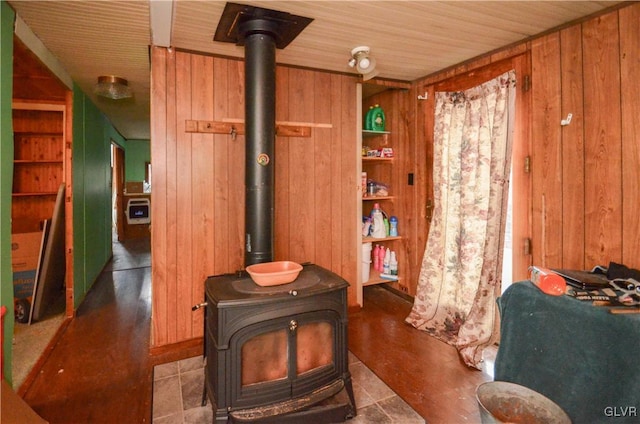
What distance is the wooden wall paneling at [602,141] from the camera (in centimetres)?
176

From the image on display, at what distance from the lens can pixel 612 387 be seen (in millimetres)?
1325

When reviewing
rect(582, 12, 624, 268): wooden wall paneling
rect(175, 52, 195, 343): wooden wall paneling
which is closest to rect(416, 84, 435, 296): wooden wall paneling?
rect(582, 12, 624, 268): wooden wall paneling

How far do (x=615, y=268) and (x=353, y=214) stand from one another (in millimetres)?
1771

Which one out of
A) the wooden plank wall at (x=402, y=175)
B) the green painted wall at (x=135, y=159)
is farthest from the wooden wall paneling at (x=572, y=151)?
the green painted wall at (x=135, y=159)

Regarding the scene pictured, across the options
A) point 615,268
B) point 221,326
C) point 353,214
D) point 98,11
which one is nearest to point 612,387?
point 615,268

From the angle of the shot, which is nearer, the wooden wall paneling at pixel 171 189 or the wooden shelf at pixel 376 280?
the wooden wall paneling at pixel 171 189

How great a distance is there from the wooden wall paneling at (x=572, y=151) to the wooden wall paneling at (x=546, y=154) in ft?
0.10

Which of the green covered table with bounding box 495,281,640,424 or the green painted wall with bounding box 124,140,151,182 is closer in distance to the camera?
the green covered table with bounding box 495,281,640,424

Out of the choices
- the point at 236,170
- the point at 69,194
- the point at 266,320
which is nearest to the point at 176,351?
the point at 266,320

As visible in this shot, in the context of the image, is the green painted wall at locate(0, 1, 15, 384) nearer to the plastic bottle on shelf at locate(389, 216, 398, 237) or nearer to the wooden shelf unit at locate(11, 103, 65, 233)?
the wooden shelf unit at locate(11, 103, 65, 233)

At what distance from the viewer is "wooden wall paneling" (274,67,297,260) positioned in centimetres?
265

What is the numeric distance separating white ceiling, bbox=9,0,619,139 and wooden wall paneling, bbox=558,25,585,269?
6.7 inches

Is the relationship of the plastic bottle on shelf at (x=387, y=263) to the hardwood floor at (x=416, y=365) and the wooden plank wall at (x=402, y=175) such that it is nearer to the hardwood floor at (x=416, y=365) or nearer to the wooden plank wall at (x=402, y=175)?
the wooden plank wall at (x=402, y=175)

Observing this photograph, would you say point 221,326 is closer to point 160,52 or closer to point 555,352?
point 555,352
